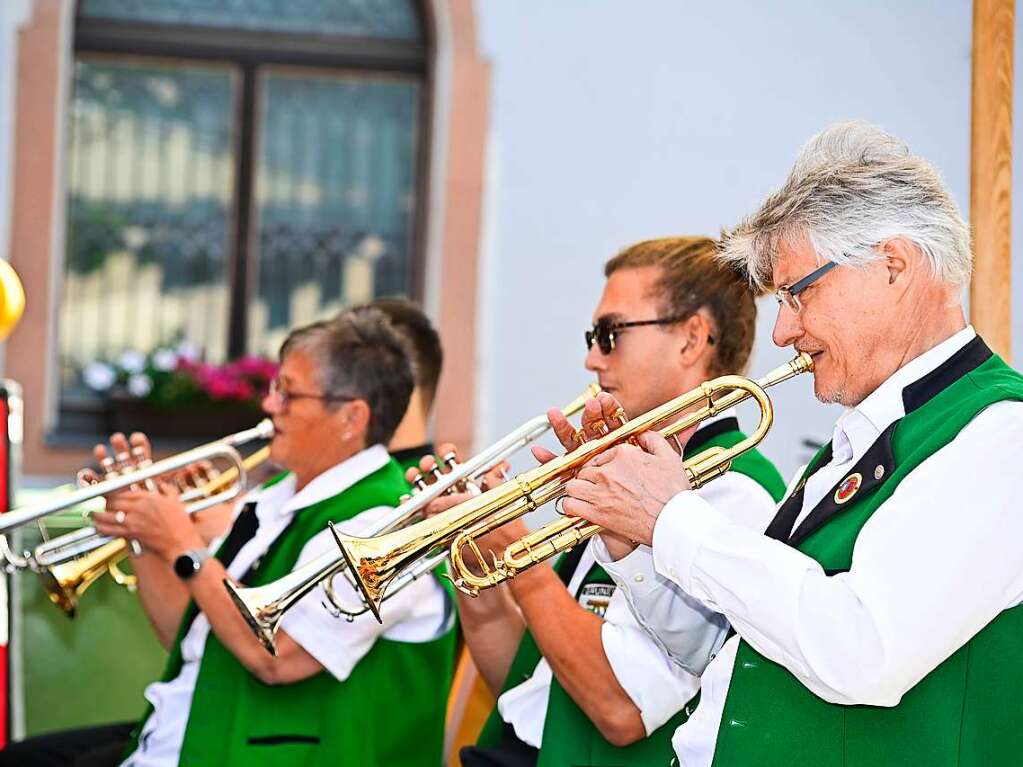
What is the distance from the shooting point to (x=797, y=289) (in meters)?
1.89

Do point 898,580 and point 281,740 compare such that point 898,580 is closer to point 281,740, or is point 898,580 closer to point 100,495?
point 281,740

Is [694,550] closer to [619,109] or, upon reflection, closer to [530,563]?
[530,563]

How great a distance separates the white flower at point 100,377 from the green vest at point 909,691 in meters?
4.17

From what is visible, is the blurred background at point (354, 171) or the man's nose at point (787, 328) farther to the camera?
the blurred background at point (354, 171)

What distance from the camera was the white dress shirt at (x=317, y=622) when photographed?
2896 millimetres

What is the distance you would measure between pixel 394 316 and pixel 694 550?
7.06ft

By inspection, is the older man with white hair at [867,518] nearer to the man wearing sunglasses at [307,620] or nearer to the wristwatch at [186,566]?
the man wearing sunglasses at [307,620]

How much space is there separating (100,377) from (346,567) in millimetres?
3219

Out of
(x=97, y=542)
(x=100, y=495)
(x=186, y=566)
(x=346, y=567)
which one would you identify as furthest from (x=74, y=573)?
(x=346, y=567)

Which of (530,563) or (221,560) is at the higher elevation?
(530,563)

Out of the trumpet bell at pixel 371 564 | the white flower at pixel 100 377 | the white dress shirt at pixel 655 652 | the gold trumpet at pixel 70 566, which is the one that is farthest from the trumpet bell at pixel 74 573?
the white flower at pixel 100 377

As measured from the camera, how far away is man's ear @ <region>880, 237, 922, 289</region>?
181 centimetres

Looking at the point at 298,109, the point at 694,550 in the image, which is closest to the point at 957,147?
the point at 298,109

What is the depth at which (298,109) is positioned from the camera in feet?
19.1
